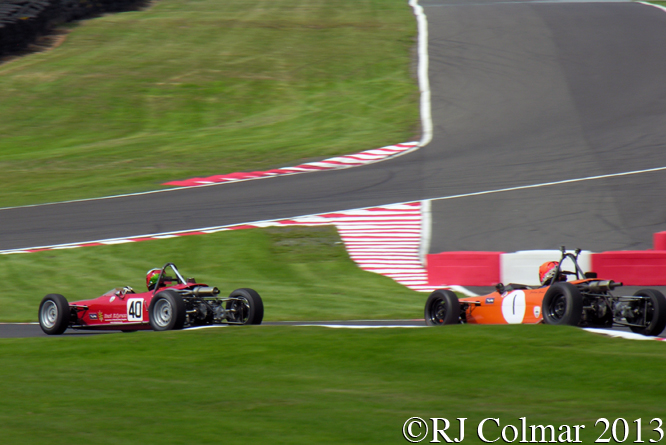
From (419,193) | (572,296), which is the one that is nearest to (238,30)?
(419,193)

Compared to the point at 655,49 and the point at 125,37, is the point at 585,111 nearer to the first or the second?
the point at 655,49

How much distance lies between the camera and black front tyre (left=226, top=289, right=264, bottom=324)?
33.4ft

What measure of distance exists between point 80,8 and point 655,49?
25204 millimetres

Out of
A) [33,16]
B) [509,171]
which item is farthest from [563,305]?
[33,16]

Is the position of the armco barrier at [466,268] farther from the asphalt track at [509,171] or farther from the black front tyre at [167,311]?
the black front tyre at [167,311]

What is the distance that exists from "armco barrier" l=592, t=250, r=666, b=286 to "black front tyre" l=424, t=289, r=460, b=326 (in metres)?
3.89

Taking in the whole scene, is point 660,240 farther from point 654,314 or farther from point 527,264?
point 654,314

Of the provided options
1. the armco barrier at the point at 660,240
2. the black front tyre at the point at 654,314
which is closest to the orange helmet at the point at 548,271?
the black front tyre at the point at 654,314

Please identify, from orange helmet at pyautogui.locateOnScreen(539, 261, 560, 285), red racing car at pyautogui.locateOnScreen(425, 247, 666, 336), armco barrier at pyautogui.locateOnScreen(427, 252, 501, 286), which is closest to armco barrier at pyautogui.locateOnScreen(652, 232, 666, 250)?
armco barrier at pyautogui.locateOnScreen(427, 252, 501, 286)

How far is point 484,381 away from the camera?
22.0 ft

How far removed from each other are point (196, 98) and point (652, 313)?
2370 cm

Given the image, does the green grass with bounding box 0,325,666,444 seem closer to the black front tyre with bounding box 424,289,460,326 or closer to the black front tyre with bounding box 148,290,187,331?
the black front tyre with bounding box 148,290,187,331

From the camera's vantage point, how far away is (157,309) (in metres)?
10.1

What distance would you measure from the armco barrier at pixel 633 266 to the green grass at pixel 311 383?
5.04 metres
